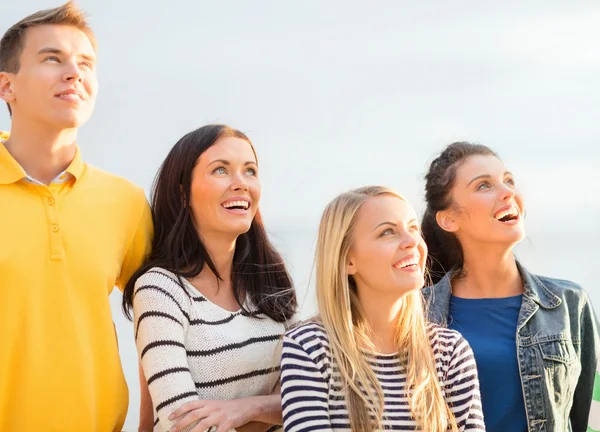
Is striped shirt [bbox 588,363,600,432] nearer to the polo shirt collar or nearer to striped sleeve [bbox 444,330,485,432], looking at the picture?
striped sleeve [bbox 444,330,485,432]

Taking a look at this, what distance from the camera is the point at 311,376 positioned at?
2.88 m

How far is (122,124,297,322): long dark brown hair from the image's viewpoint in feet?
10.9

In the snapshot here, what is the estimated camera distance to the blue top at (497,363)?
3.44m

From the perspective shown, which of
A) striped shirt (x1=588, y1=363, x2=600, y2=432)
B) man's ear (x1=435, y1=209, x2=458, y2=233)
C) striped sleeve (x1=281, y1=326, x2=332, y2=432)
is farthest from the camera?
man's ear (x1=435, y1=209, x2=458, y2=233)

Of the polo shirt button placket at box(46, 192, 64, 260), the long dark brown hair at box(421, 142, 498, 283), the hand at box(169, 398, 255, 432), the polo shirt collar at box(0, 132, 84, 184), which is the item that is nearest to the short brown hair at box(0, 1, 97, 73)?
the polo shirt collar at box(0, 132, 84, 184)

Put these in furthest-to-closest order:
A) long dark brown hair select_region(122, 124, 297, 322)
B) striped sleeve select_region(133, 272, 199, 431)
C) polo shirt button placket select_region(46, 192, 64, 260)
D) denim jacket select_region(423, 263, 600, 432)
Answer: denim jacket select_region(423, 263, 600, 432) < long dark brown hair select_region(122, 124, 297, 322) < polo shirt button placket select_region(46, 192, 64, 260) < striped sleeve select_region(133, 272, 199, 431)

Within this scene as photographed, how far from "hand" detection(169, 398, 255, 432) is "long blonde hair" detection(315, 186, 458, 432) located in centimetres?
41

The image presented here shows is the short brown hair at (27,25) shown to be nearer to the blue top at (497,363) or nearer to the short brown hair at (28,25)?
the short brown hair at (28,25)

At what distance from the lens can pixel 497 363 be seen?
11.4 feet

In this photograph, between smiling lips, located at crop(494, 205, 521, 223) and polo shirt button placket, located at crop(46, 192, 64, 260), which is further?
smiling lips, located at crop(494, 205, 521, 223)

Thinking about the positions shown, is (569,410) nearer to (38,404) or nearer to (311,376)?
(311,376)

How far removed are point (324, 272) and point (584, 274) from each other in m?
9.96

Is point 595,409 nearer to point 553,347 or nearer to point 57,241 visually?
point 553,347

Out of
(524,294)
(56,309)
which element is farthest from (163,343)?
(524,294)
